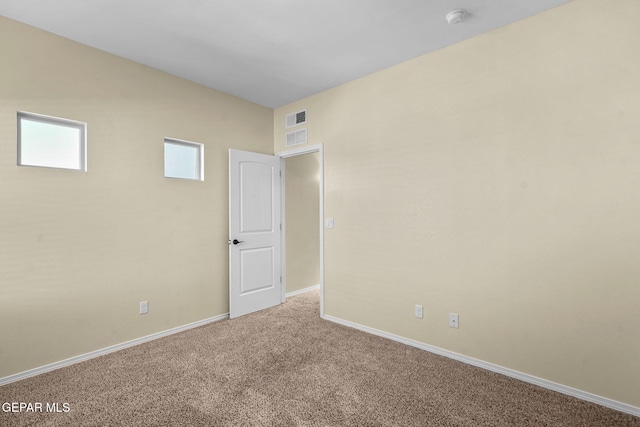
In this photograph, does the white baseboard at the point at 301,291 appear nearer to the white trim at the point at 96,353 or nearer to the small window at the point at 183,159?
the white trim at the point at 96,353

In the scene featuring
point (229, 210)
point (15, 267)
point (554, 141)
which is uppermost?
point (554, 141)

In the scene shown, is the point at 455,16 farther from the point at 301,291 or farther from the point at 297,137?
the point at 301,291

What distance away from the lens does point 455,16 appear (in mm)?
2270

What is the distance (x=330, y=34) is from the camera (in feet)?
8.39

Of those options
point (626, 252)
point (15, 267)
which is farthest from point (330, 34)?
point (15, 267)

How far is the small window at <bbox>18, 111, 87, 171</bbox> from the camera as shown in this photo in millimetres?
2449

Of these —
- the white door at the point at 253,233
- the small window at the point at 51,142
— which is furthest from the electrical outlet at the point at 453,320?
the small window at the point at 51,142

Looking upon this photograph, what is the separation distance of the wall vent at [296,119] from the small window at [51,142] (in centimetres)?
227

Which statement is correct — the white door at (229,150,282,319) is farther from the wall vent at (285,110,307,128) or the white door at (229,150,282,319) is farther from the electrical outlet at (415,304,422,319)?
the electrical outlet at (415,304,422,319)

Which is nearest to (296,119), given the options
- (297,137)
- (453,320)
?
(297,137)

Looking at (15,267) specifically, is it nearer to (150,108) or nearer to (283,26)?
(150,108)

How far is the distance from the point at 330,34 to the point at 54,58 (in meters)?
2.35

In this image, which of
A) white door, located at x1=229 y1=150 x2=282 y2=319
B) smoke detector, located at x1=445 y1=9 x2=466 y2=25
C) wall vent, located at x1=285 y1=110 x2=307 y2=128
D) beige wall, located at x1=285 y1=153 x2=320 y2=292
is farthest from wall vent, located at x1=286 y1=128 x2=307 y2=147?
smoke detector, located at x1=445 y1=9 x2=466 y2=25

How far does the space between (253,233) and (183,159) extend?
1.25 meters
